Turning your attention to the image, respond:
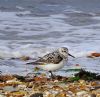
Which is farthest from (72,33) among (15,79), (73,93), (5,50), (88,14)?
(73,93)

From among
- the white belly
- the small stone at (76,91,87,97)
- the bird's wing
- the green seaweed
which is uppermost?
the bird's wing

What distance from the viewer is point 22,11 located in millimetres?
17234

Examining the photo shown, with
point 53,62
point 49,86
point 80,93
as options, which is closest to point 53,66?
point 53,62

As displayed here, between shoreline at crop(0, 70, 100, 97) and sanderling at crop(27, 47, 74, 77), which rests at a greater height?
sanderling at crop(27, 47, 74, 77)

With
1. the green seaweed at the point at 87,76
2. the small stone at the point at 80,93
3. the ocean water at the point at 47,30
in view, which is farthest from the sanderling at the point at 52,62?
the small stone at the point at 80,93

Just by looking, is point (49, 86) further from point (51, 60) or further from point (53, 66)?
point (51, 60)

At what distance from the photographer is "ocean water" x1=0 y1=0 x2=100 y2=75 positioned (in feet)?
32.5

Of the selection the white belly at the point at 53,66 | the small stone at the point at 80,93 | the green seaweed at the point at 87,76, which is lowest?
the green seaweed at the point at 87,76

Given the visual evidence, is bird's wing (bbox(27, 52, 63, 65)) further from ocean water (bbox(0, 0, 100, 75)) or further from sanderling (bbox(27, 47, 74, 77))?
ocean water (bbox(0, 0, 100, 75))

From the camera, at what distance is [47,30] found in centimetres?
1356

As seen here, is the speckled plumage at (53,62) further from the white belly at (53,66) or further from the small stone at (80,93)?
the small stone at (80,93)

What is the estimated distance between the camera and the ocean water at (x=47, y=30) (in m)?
9.91

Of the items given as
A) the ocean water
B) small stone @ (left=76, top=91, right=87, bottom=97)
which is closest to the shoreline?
small stone @ (left=76, top=91, right=87, bottom=97)

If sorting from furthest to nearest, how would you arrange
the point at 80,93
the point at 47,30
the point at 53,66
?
1. the point at 47,30
2. the point at 53,66
3. the point at 80,93
